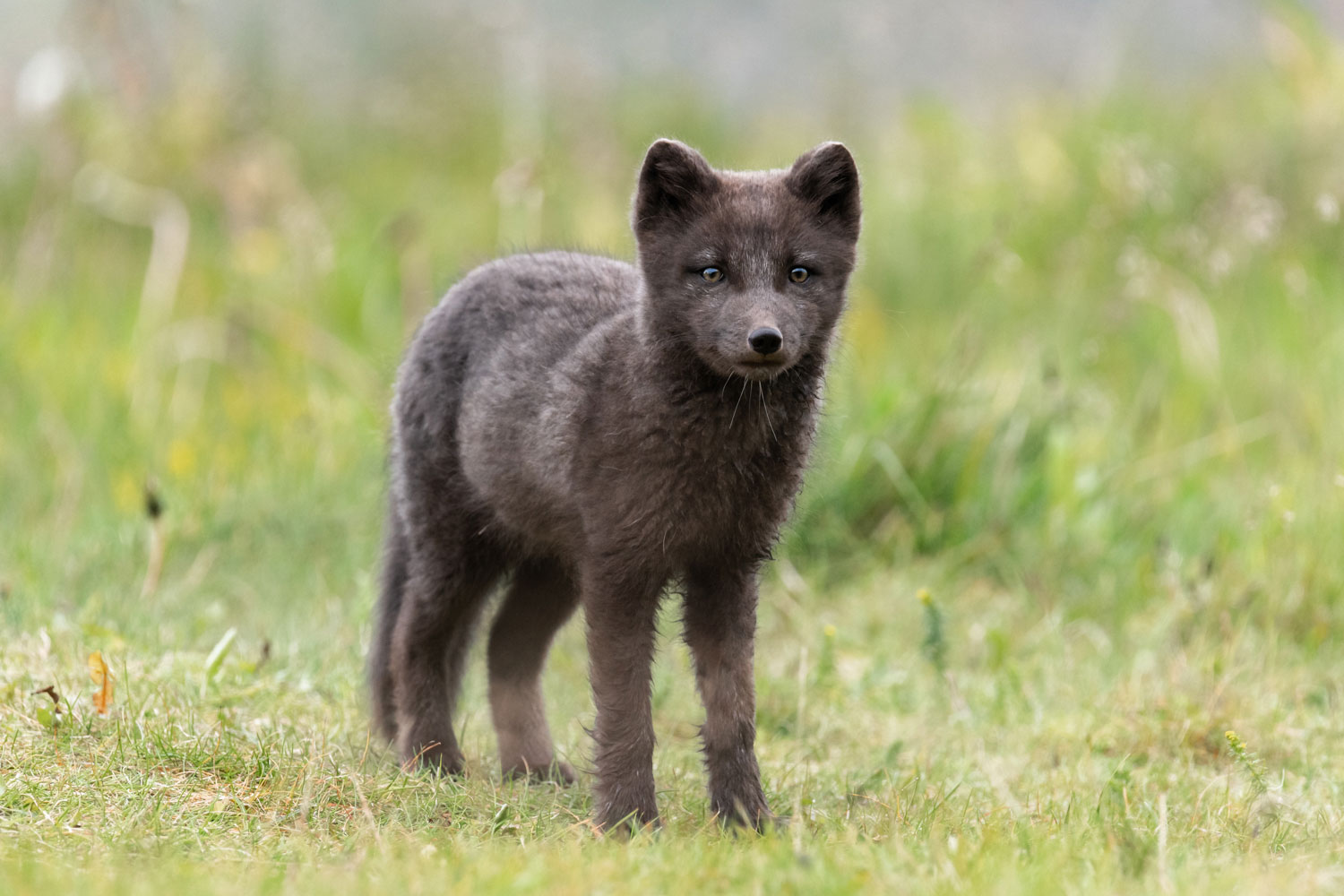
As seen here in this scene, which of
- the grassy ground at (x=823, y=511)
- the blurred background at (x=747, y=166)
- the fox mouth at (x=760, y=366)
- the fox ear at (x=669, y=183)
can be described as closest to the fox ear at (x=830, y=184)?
the fox ear at (x=669, y=183)

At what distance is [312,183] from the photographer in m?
9.44

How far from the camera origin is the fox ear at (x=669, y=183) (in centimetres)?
360

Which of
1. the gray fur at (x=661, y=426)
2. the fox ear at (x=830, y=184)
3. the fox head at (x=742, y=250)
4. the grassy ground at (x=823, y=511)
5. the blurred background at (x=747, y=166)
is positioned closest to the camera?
the grassy ground at (x=823, y=511)

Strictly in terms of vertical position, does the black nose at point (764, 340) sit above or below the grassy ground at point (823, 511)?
above

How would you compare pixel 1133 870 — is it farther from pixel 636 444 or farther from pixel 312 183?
pixel 312 183

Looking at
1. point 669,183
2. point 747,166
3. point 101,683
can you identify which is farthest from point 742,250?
point 747,166

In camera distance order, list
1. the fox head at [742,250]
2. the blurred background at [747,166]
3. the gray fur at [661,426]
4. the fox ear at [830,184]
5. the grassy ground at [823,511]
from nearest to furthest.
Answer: the grassy ground at [823,511] → the fox head at [742,250] → the gray fur at [661,426] → the fox ear at [830,184] → the blurred background at [747,166]

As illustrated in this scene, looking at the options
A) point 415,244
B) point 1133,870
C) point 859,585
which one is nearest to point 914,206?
point 415,244

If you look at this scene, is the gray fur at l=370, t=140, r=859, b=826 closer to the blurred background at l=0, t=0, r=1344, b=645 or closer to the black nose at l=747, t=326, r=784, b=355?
the black nose at l=747, t=326, r=784, b=355

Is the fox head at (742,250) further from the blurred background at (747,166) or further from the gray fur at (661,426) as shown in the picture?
the blurred background at (747,166)

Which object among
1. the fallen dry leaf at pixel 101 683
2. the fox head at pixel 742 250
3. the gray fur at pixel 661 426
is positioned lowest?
the fallen dry leaf at pixel 101 683

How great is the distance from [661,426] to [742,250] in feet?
1.54

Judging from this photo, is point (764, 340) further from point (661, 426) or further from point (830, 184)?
point (830, 184)

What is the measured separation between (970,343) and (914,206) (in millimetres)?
2253
